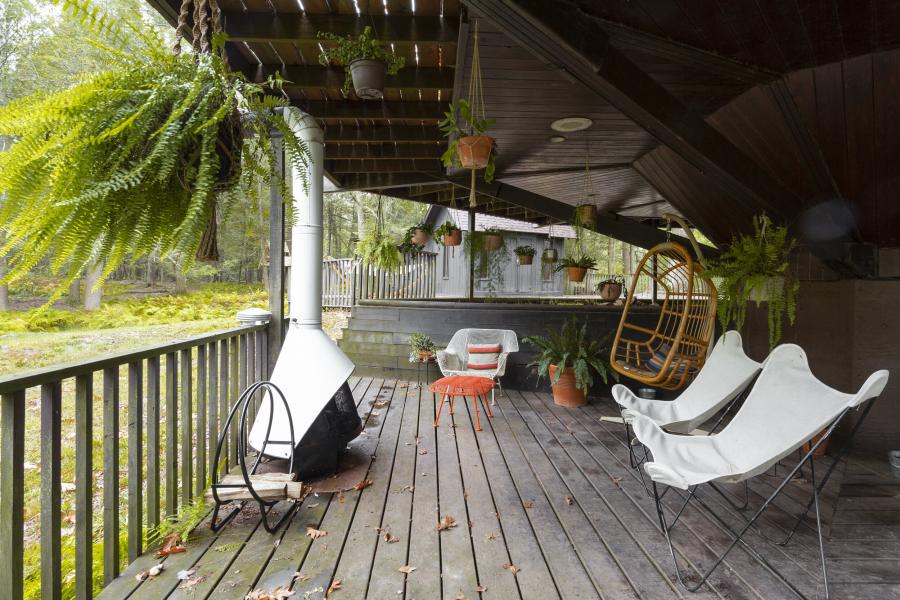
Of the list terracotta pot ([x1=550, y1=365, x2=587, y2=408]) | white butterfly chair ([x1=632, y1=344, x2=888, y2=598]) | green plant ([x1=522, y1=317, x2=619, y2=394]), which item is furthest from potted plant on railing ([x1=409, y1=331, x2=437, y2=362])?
white butterfly chair ([x1=632, y1=344, x2=888, y2=598])

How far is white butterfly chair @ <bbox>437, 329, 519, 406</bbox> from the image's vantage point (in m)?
5.02

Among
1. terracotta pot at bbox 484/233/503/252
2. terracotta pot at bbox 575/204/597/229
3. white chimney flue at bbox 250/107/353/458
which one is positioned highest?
terracotta pot at bbox 575/204/597/229

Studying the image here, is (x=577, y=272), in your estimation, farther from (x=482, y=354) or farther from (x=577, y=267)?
(x=482, y=354)

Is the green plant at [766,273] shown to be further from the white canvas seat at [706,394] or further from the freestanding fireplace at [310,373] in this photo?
the freestanding fireplace at [310,373]

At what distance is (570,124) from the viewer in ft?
13.9

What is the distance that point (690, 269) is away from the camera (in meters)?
3.16

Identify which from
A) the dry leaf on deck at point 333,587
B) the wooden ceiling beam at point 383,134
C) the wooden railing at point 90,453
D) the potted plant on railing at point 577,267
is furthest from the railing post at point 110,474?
the potted plant on railing at point 577,267

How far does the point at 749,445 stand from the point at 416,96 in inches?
134

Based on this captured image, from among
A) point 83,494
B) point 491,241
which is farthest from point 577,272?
point 83,494

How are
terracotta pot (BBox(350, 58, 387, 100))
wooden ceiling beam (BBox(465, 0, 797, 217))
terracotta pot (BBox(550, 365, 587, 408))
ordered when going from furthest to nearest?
1. terracotta pot (BBox(550, 365, 587, 408))
2. terracotta pot (BBox(350, 58, 387, 100))
3. wooden ceiling beam (BBox(465, 0, 797, 217))

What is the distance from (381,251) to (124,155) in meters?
6.26

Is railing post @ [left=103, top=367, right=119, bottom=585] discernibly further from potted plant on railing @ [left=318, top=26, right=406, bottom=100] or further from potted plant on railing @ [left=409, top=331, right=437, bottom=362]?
potted plant on railing @ [left=409, top=331, right=437, bottom=362]

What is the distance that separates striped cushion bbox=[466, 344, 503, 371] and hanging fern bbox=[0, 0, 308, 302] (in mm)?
4130

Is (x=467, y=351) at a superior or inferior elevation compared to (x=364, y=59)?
inferior
